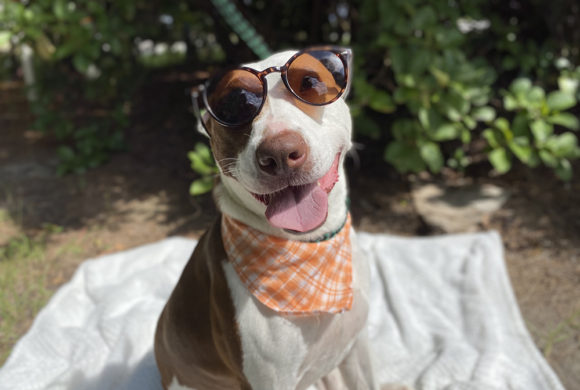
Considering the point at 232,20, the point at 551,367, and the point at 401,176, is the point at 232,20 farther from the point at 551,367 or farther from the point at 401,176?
the point at 401,176

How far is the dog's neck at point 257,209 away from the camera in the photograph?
1.44m

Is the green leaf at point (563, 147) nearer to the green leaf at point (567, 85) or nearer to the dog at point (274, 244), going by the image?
the green leaf at point (567, 85)

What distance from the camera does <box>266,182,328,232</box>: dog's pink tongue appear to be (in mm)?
1311

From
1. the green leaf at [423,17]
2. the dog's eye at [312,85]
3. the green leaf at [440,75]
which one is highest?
the dog's eye at [312,85]

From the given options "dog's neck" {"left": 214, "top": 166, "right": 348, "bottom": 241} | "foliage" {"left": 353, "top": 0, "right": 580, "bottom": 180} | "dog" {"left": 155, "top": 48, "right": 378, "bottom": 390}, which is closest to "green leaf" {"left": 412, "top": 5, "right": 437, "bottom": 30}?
"foliage" {"left": 353, "top": 0, "right": 580, "bottom": 180}

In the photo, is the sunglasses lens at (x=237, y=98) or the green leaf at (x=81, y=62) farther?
the green leaf at (x=81, y=62)

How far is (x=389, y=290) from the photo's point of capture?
2.83 metres

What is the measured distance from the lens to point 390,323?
8.54ft

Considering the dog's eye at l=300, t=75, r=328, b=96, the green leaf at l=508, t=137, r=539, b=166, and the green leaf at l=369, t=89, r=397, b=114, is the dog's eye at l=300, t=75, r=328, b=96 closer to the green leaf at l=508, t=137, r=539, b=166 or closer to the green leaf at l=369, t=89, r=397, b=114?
the green leaf at l=369, t=89, r=397, b=114

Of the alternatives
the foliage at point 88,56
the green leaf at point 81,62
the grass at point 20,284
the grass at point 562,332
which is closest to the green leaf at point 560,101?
the grass at point 562,332

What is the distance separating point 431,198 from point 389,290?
4.16 ft

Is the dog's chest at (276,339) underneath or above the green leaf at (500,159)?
above

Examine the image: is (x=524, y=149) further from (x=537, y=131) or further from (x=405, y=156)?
(x=405, y=156)

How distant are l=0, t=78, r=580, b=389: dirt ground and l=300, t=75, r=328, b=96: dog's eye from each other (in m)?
1.88
